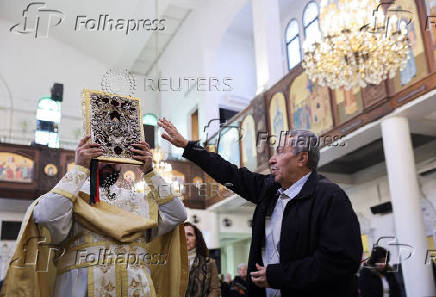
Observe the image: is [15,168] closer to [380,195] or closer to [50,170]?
[50,170]

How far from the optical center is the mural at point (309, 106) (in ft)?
37.0

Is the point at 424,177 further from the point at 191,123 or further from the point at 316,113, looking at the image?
the point at 191,123

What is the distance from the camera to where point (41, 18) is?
20.0m

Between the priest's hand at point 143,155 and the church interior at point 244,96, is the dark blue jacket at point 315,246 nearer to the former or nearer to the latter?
the priest's hand at point 143,155

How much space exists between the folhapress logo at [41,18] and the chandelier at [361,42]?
12051 millimetres

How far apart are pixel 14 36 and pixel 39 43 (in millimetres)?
1015

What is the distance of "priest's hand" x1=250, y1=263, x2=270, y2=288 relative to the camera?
289 cm

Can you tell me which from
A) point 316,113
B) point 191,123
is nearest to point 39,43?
point 191,123

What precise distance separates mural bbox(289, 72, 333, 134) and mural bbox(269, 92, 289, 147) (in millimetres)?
339

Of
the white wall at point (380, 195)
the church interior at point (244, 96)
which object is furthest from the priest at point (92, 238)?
the white wall at point (380, 195)

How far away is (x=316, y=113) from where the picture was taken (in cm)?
1159

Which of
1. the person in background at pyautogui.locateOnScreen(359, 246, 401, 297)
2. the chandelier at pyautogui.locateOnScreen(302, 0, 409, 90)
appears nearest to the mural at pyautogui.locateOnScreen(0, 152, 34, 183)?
the chandelier at pyautogui.locateOnScreen(302, 0, 409, 90)

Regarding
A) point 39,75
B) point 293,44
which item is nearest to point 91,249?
point 293,44

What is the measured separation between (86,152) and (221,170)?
0.88 m
